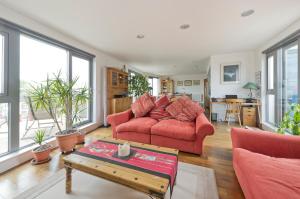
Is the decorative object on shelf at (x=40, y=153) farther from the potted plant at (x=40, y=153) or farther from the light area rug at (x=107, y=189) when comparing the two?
the light area rug at (x=107, y=189)

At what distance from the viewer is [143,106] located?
303cm

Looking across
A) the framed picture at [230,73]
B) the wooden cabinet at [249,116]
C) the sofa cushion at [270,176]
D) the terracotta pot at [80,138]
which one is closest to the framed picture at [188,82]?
the framed picture at [230,73]

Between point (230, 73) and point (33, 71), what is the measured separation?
208 inches

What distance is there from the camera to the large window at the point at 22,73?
1971 mm

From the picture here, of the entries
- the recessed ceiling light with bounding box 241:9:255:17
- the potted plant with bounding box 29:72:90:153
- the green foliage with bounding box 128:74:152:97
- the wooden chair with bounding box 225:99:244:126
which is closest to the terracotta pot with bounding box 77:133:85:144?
the potted plant with bounding box 29:72:90:153

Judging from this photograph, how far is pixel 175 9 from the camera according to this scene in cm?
198

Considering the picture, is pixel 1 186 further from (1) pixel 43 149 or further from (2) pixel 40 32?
(2) pixel 40 32

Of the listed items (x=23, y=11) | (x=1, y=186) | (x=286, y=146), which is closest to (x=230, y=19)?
(x=286, y=146)

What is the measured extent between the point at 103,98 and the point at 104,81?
1.76 feet

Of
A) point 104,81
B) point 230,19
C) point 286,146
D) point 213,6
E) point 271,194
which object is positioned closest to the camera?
point 271,194

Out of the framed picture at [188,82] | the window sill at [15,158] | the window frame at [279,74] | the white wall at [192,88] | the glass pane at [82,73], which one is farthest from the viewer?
the framed picture at [188,82]

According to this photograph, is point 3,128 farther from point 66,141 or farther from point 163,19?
point 163,19

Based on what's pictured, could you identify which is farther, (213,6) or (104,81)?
(104,81)

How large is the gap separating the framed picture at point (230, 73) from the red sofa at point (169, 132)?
9.34 feet
